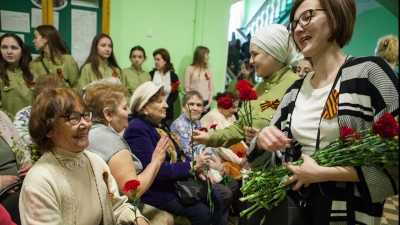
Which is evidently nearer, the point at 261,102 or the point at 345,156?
the point at 345,156

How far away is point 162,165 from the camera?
2.01 meters

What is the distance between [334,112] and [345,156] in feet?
0.47

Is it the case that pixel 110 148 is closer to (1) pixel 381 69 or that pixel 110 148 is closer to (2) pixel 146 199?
Result: (2) pixel 146 199

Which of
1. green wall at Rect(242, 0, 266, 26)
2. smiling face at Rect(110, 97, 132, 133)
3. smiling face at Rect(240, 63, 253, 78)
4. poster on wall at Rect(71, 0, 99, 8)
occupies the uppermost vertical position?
green wall at Rect(242, 0, 266, 26)

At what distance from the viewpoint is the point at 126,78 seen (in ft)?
13.8

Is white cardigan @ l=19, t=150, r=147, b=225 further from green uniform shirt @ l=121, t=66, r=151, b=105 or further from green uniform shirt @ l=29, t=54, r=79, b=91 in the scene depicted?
green uniform shirt @ l=121, t=66, r=151, b=105

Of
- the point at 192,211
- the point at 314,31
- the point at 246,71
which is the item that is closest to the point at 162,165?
the point at 192,211

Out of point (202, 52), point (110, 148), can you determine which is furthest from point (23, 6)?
point (110, 148)

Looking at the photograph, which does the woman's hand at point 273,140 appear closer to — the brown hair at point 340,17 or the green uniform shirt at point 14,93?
the brown hair at point 340,17

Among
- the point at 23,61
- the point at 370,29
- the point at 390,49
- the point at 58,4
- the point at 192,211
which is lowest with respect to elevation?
the point at 192,211

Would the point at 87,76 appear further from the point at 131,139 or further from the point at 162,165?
the point at 162,165

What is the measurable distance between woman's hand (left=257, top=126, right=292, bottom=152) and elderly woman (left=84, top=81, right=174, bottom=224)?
2.79 ft

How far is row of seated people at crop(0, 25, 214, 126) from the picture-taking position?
2892mm

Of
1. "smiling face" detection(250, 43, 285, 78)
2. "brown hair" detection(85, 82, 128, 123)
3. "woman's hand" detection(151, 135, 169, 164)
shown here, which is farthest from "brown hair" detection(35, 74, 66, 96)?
"smiling face" detection(250, 43, 285, 78)
